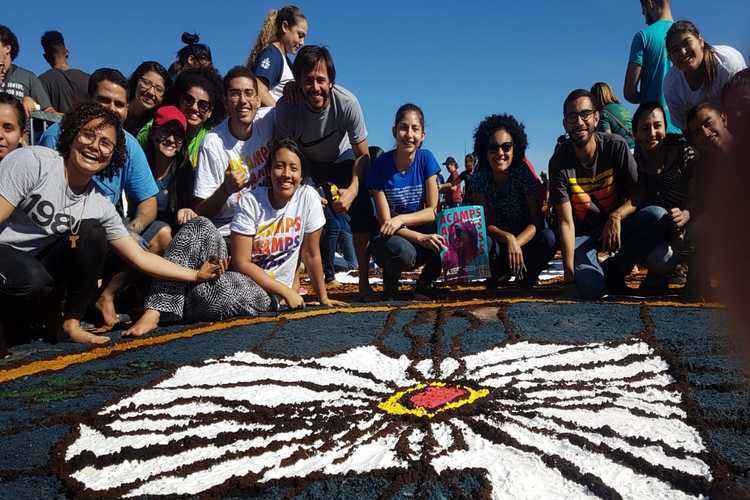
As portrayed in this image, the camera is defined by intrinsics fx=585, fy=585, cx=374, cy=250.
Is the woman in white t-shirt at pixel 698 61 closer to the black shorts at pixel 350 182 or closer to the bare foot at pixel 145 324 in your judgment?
the black shorts at pixel 350 182

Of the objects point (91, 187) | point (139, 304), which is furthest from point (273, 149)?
point (139, 304)

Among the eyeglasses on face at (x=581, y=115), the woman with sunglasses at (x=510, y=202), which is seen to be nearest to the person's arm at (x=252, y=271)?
the woman with sunglasses at (x=510, y=202)

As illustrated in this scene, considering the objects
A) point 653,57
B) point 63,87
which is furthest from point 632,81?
point 63,87

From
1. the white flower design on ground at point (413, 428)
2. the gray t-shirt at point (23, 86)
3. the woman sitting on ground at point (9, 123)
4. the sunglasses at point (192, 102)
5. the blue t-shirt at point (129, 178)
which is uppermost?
the gray t-shirt at point (23, 86)

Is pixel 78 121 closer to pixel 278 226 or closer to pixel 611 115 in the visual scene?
pixel 278 226

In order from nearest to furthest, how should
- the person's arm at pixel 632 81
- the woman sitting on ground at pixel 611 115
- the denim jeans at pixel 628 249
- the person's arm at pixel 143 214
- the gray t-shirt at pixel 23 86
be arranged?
the person's arm at pixel 143 214 → the denim jeans at pixel 628 249 → the gray t-shirt at pixel 23 86 → the person's arm at pixel 632 81 → the woman sitting on ground at pixel 611 115

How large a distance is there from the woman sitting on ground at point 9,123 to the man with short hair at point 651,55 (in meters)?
3.92

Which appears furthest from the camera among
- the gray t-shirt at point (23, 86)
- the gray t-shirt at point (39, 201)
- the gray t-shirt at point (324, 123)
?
the gray t-shirt at point (23, 86)

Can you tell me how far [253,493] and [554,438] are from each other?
74 centimetres

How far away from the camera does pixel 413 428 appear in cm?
156

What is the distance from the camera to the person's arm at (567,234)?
358 centimetres

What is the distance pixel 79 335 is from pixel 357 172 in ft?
6.14

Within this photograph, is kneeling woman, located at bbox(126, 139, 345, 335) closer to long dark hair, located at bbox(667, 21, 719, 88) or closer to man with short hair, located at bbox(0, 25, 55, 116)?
man with short hair, located at bbox(0, 25, 55, 116)

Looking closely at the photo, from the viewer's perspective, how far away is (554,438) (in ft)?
4.79
